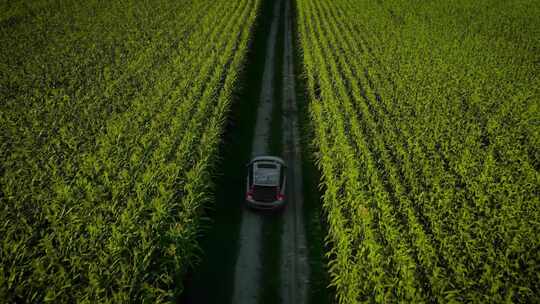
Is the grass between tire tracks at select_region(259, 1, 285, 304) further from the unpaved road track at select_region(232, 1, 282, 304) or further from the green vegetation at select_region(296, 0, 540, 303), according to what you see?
the green vegetation at select_region(296, 0, 540, 303)

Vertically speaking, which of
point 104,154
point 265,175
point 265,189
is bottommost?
point 265,189

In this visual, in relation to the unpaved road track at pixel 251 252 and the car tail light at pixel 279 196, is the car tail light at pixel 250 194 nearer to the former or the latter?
the unpaved road track at pixel 251 252

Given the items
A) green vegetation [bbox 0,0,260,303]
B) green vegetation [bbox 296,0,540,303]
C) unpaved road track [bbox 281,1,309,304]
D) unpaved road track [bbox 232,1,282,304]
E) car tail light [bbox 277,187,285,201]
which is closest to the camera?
green vegetation [bbox 0,0,260,303]

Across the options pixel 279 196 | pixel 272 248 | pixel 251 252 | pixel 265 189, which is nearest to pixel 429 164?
pixel 279 196

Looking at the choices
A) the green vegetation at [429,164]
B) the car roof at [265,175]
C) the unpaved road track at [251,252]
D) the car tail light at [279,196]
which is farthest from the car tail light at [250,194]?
the green vegetation at [429,164]

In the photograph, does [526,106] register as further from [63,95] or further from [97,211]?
[63,95]

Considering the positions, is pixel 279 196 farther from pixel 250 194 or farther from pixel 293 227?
pixel 293 227

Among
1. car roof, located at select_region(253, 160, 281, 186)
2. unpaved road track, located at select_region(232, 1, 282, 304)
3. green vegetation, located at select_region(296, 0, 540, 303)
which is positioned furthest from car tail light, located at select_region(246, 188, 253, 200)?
green vegetation, located at select_region(296, 0, 540, 303)

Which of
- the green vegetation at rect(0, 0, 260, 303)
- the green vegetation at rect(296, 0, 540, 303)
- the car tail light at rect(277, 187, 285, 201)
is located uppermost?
the green vegetation at rect(0, 0, 260, 303)
